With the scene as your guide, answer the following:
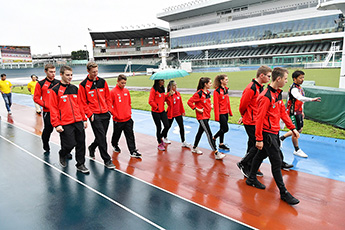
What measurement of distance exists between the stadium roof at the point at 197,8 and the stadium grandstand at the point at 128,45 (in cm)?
605

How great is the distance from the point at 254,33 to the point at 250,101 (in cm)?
6049

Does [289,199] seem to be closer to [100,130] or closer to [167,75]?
[167,75]

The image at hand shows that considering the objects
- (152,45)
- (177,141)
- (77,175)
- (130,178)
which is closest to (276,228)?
(130,178)

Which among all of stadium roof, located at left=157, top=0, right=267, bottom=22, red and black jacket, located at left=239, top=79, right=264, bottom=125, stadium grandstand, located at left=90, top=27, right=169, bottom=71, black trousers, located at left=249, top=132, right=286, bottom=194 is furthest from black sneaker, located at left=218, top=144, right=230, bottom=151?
stadium grandstand, located at left=90, top=27, right=169, bottom=71

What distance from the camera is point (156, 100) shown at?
6.02 m

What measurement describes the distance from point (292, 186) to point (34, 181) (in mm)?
4843

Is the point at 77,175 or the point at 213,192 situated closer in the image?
the point at 213,192

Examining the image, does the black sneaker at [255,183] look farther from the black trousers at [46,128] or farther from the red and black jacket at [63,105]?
the black trousers at [46,128]

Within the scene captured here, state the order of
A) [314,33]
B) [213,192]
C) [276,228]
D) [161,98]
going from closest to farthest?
1. [276,228]
2. [213,192]
3. [161,98]
4. [314,33]

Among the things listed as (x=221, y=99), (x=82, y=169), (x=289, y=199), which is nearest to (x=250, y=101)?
(x=221, y=99)

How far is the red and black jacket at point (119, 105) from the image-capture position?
545 centimetres

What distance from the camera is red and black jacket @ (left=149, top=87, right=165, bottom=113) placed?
598cm

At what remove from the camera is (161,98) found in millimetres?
6082

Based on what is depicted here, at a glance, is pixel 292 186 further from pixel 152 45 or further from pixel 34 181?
pixel 152 45
